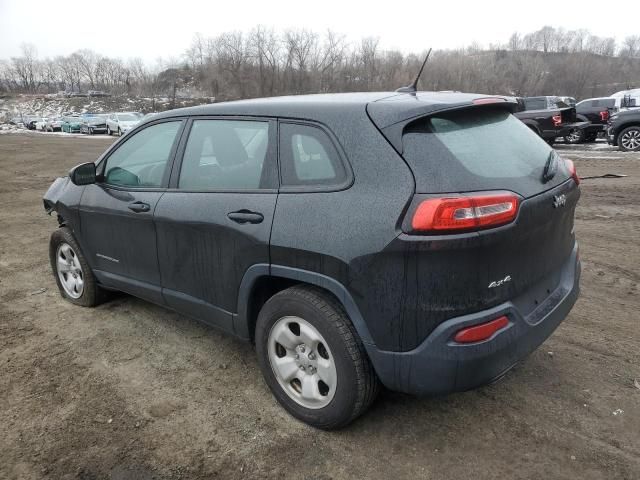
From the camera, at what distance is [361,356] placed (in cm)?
250

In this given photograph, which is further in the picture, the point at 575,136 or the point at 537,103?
the point at 575,136

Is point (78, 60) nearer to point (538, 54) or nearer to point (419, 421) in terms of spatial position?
point (538, 54)

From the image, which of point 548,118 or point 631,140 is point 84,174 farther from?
point 548,118

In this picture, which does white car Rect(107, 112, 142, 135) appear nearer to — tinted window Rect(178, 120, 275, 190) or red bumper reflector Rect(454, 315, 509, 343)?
tinted window Rect(178, 120, 275, 190)

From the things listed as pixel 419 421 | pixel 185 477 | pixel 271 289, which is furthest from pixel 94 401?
pixel 419 421

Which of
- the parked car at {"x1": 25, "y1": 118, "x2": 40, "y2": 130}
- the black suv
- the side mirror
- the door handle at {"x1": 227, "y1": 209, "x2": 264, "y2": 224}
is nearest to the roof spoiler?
the black suv

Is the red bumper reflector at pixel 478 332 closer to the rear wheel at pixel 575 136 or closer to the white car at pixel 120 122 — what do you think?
the rear wheel at pixel 575 136

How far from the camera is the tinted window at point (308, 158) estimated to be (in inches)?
99.9

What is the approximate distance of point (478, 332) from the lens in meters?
2.28

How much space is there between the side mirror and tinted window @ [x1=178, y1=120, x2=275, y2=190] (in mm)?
1001

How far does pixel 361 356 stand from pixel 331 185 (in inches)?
33.4

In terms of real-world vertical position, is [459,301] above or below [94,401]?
above

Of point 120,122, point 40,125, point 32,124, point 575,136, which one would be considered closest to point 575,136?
point 575,136

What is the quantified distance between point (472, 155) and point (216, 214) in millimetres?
1449
